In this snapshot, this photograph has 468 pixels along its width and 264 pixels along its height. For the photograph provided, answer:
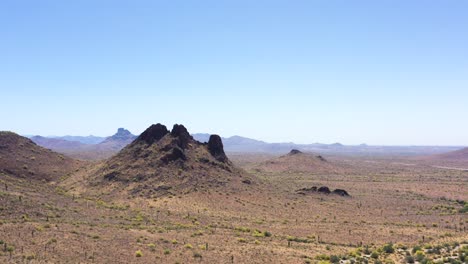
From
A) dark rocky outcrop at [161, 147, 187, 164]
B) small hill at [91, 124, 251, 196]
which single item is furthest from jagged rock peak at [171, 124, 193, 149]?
dark rocky outcrop at [161, 147, 187, 164]

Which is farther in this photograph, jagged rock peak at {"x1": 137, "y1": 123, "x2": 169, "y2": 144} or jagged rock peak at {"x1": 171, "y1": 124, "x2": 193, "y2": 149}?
jagged rock peak at {"x1": 137, "y1": 123, "x2": 169, "y2": 144}

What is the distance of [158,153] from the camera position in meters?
72.6

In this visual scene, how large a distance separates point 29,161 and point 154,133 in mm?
24701

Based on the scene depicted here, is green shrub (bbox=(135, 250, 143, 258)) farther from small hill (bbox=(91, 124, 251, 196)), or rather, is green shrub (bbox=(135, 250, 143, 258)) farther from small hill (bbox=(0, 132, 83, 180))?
small hill (bbox=(0, 132, 83, 180))

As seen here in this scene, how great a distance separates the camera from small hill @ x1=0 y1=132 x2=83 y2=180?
6931 cm

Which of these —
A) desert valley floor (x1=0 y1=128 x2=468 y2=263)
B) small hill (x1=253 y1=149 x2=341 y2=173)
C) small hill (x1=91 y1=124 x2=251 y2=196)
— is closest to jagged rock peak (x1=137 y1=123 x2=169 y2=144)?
small hill (x1=91 y1=124 x2=251 y2=196)

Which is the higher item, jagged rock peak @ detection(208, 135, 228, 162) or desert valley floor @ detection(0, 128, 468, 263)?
jagged rock peak @ detection(208, 135, 228, 162)

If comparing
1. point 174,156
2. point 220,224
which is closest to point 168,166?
point 174,156

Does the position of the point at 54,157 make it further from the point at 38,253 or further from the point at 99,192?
the point at 38,253

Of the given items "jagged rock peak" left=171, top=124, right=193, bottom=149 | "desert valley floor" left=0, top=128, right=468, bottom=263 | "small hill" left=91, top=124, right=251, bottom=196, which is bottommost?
"desert valley floor" left=0, top=128, right=468, bottom=263

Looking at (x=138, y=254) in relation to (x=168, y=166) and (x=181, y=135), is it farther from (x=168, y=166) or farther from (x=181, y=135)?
(x=181, y=135)

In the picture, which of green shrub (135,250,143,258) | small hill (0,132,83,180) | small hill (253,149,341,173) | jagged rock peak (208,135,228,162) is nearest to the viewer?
green shrub (135,250,143,258)

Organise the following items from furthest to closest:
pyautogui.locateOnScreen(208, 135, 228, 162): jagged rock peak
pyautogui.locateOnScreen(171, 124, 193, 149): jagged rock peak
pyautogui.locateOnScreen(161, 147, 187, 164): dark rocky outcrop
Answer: pyautogui.locateOnScreen(208, 135, 228, 162): jagged rock peak, pyautogui.locateOnScreen(171, 124, 193, 149): jagged rock peak, pyautogui.locateOnScreen(161, 147, 187, 164): dark rocky outcrop

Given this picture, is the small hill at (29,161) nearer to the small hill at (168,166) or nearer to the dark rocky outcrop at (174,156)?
the small hill at (168,166)
